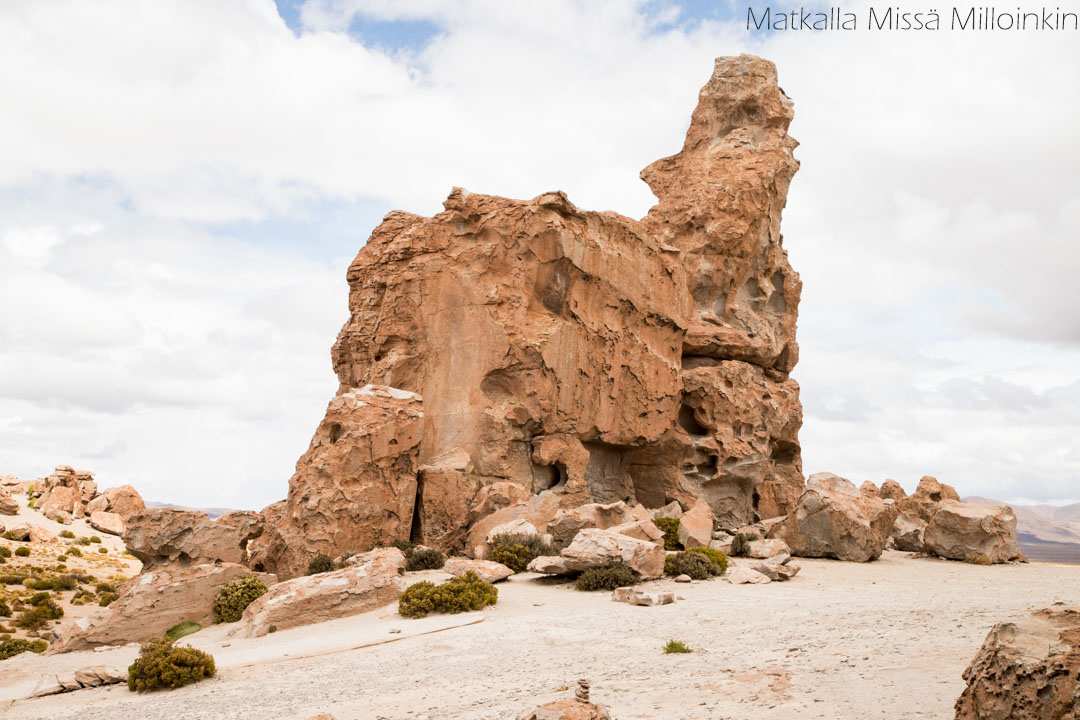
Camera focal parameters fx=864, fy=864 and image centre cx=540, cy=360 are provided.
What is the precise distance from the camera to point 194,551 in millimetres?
21281

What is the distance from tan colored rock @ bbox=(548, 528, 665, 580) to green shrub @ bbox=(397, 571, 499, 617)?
212 centimetres

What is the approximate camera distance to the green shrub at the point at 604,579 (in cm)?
1666

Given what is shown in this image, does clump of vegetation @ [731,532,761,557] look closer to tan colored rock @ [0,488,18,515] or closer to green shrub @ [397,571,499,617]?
green shrub @ [397,571,499,617]

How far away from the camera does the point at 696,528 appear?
23.5 m

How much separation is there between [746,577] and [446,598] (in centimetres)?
646

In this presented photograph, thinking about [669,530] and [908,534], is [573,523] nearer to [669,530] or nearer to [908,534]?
[669,530]

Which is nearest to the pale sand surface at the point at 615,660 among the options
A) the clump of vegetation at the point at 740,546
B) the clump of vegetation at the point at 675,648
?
the clump of vegetation at the point at 675,648

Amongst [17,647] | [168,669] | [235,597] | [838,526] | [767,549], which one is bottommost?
[17,647]

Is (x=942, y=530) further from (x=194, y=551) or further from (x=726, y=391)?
(x=194, y=551)

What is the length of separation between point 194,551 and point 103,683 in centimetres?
890

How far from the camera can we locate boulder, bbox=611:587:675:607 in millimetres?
14789

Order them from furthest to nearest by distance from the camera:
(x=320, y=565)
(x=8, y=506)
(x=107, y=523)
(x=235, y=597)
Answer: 1. (x=107, y=523)
2. (x=8, y=506)
3. (x=320, y=565)
4. (x=235, y=597)

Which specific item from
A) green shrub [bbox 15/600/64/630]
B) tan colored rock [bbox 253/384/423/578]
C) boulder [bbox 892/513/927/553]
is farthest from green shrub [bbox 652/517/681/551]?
green shrub [bbox 15/600/64/630]

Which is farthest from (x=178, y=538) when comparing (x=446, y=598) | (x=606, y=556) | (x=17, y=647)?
(x=606, y=556)
